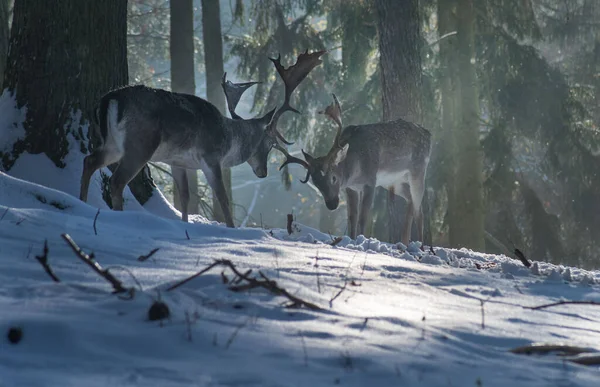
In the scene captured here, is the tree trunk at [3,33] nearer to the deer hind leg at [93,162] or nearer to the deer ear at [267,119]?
the deer ear at [267,119]

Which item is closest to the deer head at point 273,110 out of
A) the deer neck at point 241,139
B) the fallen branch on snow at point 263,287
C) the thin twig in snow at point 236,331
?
the deer neck at point 241,139

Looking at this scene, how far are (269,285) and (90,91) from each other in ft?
17.6

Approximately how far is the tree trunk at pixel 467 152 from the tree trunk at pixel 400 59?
554 centimetres

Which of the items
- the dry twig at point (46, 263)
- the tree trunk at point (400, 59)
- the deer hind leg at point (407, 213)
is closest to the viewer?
the dry twig at point (46, 263)

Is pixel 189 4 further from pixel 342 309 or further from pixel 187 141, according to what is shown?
pixel 342 309

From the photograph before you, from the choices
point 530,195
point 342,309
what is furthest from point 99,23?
point 530,195

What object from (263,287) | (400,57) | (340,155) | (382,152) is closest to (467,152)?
(400,57)

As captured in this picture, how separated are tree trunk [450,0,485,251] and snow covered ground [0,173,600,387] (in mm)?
13280

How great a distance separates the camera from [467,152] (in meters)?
18.2

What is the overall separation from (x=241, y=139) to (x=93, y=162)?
8.01 feet

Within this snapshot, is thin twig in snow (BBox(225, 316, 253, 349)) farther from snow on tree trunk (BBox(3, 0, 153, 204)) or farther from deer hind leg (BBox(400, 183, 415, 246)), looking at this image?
deer hind leg (BBox(400, 183, 415, 246))

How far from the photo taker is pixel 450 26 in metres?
18.6

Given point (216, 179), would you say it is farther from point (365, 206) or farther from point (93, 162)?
point (365, 206)

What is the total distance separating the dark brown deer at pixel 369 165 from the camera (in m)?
10.4
